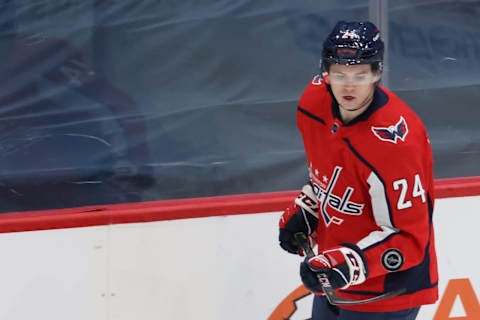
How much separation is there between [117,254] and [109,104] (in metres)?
0.55

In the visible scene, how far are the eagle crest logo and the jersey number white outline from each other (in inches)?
3.4

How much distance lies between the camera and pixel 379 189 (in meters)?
1.40

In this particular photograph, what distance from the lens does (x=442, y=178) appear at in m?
2.34

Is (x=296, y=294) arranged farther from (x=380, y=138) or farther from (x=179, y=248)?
(x=380, y=138)

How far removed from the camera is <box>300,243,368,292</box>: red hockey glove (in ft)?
4.74

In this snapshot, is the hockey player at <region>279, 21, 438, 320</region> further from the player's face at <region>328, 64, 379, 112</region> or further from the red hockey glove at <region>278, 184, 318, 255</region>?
the red hockey glove at <region>278, 184, 318, 255</region>

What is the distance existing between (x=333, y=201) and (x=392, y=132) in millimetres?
232

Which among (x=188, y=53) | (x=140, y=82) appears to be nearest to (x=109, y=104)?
(x=140, y=82)

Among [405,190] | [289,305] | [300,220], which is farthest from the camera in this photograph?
[289,305]

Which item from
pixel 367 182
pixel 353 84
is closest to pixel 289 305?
pixel 367 182

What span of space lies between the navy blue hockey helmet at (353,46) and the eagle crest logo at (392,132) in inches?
5.0

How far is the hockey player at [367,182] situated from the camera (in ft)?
4.56

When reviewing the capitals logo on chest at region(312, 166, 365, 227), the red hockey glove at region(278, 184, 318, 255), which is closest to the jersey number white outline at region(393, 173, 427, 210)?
the capitals logo on chest at region(312, 166, 365, 227)

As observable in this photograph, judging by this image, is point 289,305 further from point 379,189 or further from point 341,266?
point 379,189
